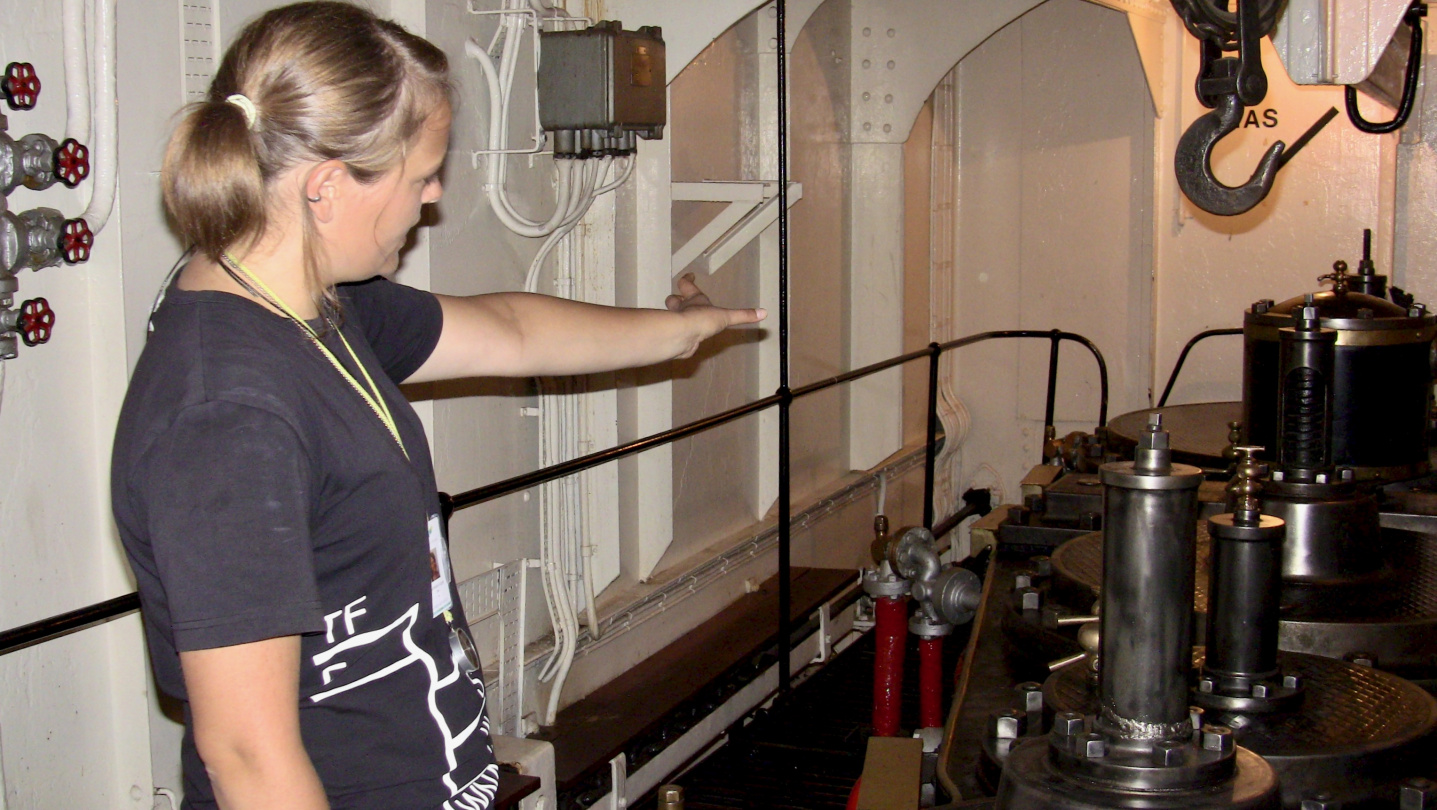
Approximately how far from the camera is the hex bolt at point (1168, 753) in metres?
0.85

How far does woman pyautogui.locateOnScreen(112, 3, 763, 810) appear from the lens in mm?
848

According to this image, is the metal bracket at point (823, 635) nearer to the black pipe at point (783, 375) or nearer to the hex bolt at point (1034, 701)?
the black pipe at point (783, 375)

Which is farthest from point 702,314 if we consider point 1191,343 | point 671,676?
point 1191,343

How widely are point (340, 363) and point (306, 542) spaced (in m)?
0.18

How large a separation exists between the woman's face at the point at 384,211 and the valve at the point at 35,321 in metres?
0.83

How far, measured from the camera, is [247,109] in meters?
0.93

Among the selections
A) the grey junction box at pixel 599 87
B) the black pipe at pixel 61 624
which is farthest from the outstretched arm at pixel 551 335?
the grey junction box at pixel 599 87

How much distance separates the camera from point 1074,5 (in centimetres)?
522

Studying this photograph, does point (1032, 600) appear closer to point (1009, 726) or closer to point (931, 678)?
point (1009, 726)

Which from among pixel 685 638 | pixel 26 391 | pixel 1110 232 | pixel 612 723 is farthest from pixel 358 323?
pixel 1110 232

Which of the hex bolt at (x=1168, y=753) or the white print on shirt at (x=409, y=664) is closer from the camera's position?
the hex bolt at (x=1168, y=753)

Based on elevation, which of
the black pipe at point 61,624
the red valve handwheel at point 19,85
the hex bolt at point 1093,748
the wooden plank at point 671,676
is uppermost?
the red valve handwheel at point 19,85

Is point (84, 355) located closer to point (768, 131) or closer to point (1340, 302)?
point (1340, 302)

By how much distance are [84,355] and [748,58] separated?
256cm
